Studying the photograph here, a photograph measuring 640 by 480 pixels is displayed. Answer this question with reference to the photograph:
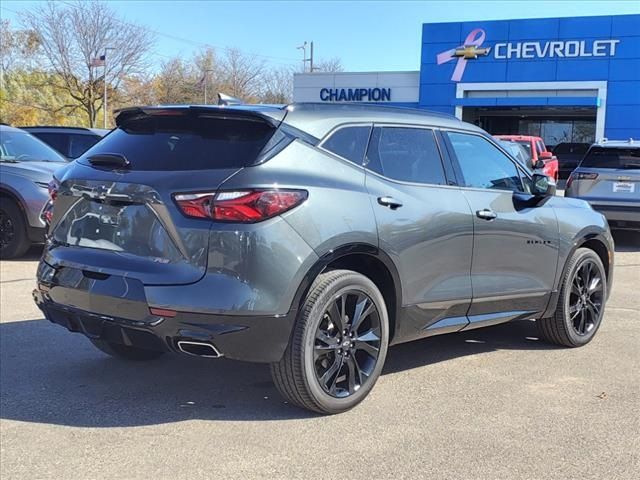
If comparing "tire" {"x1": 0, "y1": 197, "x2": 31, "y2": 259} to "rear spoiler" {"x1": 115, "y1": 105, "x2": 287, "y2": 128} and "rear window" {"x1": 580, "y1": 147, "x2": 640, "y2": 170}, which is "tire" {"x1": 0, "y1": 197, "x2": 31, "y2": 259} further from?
"rear window" {"x1": 580, "y1": 147, "x2": 640, "y2": 170}

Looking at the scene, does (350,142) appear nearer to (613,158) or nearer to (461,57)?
(613,158)

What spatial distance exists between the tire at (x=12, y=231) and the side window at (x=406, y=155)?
249 inches

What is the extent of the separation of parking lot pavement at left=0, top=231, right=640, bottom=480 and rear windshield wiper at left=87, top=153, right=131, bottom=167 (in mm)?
1450

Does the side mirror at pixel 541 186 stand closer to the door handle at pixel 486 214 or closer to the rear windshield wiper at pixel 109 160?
the door handle at pixel 486 214

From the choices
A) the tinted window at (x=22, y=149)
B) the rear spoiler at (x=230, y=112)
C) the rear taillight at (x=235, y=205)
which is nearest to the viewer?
the rear taillight at (x=235, y=205)

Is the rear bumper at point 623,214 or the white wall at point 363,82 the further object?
the white wall at point 363,82

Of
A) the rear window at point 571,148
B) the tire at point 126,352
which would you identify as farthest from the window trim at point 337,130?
the rear window at point 571,148

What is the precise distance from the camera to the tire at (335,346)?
374 cm

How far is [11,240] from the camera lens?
9.16 meters

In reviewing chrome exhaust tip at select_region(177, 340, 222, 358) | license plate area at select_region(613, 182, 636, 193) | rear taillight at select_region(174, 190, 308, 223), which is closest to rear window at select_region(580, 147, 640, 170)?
license plate area at select_region(613, 182, 636, 193)

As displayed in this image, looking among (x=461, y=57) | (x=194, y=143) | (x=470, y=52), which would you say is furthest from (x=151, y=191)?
(x=461, y=57)

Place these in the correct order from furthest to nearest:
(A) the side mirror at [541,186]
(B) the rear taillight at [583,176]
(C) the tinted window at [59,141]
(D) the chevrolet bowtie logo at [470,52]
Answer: (D) the chevrolet bowtie logo at [470,52] → (C) the tinted window at [59,141] → (B) the rear taillight at [583,176] → (A) the side mirror at [541,186]

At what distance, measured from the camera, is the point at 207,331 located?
3510mm

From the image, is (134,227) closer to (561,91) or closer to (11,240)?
(11,240)
